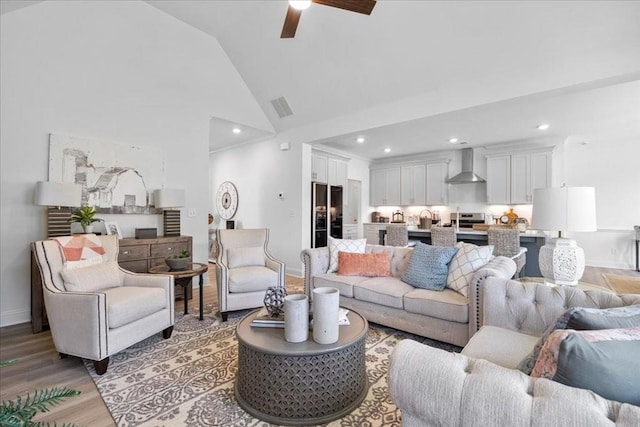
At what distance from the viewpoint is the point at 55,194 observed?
10.0 feet

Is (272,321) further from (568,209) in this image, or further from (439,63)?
(439,63)

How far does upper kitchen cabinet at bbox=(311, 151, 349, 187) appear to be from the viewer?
20.0ft

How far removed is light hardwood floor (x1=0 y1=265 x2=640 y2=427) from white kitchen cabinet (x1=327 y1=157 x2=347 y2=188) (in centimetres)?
496

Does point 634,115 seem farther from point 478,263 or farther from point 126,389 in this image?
point 126,389

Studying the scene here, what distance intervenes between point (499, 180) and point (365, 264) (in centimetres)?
464

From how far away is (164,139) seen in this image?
436cm

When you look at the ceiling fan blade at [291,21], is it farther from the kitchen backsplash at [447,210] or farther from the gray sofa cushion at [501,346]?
the kitchen backsplash at [447,210]

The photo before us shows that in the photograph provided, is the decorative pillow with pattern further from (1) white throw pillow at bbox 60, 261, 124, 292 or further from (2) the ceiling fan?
(1) white throw pillow at bbox 60, 261, 124, 292

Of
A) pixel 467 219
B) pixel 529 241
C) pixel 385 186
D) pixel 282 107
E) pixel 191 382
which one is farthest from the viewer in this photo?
pixel 385 186

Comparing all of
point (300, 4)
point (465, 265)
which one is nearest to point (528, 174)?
point (465, 265)

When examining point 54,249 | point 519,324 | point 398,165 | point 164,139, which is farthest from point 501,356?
point 398,165

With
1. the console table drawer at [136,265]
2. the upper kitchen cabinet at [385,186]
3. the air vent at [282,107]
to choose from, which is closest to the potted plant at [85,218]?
the console table drawer at [136,265]

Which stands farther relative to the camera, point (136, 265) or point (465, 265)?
point (136, 265)

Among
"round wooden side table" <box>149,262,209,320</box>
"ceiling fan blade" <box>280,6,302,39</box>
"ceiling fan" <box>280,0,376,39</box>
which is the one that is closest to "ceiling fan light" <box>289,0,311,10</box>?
"ceiling fan" <box>280,0,376,39</box>
